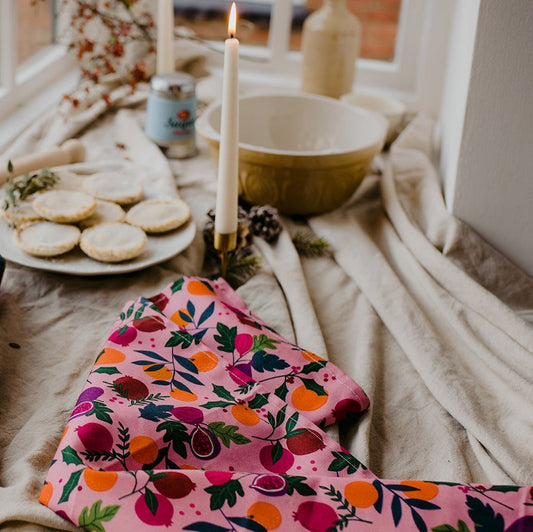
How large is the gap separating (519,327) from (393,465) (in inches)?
10.4

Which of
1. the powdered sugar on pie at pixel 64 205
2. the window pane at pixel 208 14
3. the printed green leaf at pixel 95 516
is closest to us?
the printed green leaf at pixel 95 516

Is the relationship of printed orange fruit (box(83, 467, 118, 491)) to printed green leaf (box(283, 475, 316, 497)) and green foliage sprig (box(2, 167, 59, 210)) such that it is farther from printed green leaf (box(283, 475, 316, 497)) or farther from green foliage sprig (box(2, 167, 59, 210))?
green foliage sprig (box(2, 167, 59, 210))

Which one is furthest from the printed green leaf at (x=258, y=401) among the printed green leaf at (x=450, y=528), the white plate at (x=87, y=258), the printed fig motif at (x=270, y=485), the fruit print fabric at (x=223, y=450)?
the white plate at (x=87, y=258)

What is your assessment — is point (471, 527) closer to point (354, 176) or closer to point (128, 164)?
point (354, 176)

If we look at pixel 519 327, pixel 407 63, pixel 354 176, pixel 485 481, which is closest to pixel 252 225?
pixel 354 176

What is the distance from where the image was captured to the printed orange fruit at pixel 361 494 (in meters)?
0.60

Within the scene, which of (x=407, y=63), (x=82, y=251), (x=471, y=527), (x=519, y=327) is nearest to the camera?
(x=471, y=527)

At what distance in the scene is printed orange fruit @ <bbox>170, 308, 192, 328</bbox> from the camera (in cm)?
83

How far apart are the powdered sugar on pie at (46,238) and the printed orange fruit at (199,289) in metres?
0.19

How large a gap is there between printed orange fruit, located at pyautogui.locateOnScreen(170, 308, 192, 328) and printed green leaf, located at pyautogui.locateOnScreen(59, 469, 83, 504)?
26cm

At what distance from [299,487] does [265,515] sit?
4 centimetres

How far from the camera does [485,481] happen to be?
0.72 m

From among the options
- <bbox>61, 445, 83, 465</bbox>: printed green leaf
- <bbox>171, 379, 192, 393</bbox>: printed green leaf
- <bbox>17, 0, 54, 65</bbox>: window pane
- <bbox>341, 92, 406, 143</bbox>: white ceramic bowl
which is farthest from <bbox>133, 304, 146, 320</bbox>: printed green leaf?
<bbox>17, 0, 54, 65</bbox>: window pane

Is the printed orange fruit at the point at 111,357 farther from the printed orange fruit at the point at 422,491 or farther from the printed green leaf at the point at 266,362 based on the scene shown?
the printed orange fruit at the point at 422,491
